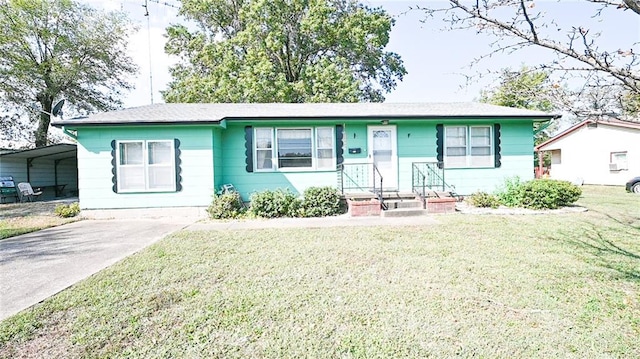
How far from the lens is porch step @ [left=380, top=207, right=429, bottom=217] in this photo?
24.9 feet

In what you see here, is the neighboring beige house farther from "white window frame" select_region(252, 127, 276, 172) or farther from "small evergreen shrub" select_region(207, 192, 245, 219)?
"small evergreen shrub" select_region(207, 192, 245, 219)

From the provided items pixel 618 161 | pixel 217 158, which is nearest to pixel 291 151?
pixel 217 158

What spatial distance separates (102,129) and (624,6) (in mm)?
9999

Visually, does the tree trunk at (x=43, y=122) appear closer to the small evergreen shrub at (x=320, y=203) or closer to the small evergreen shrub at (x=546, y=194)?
the small evergreen shrub at (x=320, y=203)

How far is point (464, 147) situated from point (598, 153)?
13616 mm

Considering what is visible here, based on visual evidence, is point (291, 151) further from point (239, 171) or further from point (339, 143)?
point (239, 171)

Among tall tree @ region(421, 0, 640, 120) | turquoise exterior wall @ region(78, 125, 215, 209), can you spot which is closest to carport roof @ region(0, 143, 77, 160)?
turquoise exterior wall @ region(78, 125, 215, 209)

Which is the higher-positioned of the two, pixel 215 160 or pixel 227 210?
pixel 215 160

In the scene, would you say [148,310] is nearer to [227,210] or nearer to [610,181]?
[227,210]

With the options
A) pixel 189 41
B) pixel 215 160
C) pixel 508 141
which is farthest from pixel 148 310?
pixel 189 41

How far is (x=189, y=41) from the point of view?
19.2 m

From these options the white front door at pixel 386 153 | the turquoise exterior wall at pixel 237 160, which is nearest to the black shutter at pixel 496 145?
the turquoise exterior wall at pixel 237 160

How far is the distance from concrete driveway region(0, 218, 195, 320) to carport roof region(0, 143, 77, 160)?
7.55 metres

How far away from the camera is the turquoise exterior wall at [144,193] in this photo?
26.7 ft
